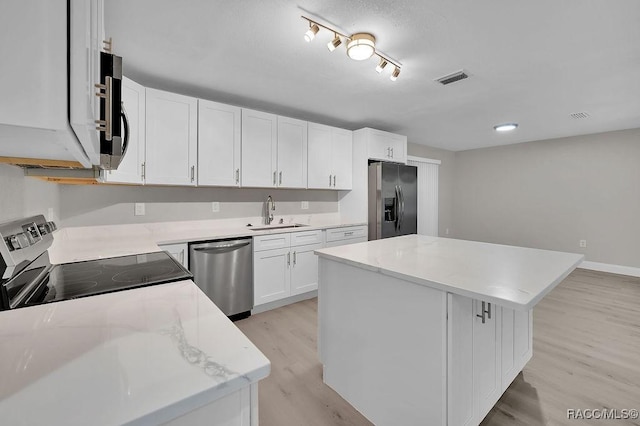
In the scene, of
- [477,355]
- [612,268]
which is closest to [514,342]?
[477,355]

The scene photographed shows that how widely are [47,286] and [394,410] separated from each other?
1606 mm

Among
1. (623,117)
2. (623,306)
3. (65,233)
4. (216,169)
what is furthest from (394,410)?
(623,117)

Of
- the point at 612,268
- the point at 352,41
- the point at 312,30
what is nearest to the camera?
the point at 312,30

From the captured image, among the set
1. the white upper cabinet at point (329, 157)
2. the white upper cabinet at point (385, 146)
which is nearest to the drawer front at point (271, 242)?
the white upper cabinet at point (329, 157)

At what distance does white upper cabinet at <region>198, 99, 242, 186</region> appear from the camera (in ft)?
9.17

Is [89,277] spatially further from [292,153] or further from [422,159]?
[422,159]

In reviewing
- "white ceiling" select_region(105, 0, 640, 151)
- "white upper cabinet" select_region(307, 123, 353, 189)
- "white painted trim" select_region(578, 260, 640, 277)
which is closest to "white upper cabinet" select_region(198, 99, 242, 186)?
"white ceiling" select_region(105, 0, 640, 151)

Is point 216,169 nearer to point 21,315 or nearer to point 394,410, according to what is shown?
point 21,315

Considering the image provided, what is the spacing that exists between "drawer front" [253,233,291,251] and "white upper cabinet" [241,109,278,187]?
0.60 m

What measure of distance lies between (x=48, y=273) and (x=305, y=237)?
7.61ft

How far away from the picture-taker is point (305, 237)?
10.9 ft

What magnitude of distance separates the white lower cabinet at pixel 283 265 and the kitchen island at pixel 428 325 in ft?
4.08

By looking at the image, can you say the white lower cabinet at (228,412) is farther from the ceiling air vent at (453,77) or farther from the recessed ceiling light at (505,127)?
the recessed ceiling light at (505,127)

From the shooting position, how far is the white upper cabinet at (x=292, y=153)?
10.9 ft
